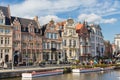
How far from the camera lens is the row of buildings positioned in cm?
7038

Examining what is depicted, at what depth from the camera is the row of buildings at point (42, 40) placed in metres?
70.4

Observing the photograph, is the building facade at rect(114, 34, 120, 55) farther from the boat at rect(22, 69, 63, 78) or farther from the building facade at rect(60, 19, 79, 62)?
the boat at rect(22, 69, 63, 78)

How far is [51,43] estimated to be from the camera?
81.7 meters

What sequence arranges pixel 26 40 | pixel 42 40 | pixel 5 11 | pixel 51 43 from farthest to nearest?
pixel 51 43, pixel 42 40, pixel 26 40, pixel 5 11

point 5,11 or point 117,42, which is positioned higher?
point 5,11

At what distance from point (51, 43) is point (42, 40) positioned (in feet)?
12.2

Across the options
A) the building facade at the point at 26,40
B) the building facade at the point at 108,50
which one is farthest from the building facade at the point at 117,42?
the building facade at the point at 26,40

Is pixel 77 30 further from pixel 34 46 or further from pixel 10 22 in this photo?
pixel 10 22

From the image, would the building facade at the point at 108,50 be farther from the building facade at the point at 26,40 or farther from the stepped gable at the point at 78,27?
the building facade at the point at 26,40

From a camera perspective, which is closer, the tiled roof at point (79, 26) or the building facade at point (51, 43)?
the building facade at point (51, 43)

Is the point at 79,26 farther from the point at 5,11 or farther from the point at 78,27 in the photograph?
the point at 5,11

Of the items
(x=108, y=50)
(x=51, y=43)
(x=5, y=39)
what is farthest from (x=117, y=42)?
(x=5, y=39)

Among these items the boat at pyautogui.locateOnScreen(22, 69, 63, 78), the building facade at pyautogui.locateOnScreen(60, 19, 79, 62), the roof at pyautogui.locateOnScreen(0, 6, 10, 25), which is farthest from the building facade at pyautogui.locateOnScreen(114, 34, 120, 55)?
the boat at pyautogui.locateOnScreen(22, 69, 63, 78)

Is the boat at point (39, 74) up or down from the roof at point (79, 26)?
down
